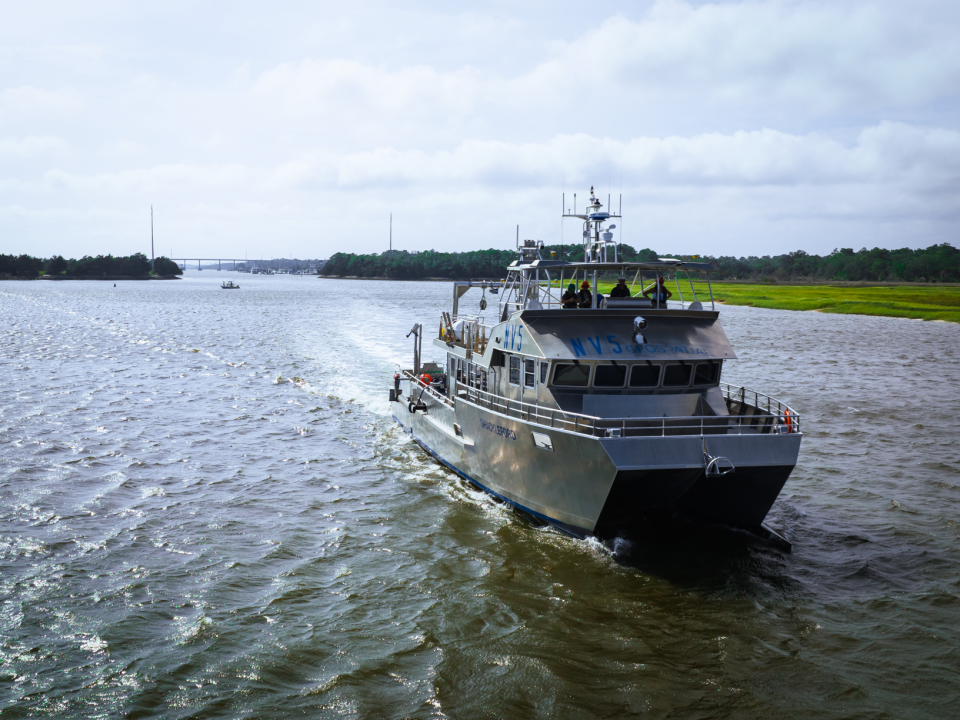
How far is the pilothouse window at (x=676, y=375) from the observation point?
15.2 meters

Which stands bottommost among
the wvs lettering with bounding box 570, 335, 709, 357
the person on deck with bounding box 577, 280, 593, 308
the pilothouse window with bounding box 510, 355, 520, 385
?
the pilothouse window with bounding box 510, 355, 520, 385

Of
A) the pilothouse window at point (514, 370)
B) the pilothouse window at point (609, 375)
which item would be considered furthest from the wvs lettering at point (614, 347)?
the pilothouse window at point (514, 370)

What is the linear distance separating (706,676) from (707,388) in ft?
23.8

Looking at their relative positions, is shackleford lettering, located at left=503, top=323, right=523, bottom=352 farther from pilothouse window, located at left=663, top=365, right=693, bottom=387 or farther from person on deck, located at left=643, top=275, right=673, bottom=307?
person on deck, located at left=643, top=275, right=673, bottom=307

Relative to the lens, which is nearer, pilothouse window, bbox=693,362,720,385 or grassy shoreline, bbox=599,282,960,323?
pilothouse window, bbox=693,362,720,385

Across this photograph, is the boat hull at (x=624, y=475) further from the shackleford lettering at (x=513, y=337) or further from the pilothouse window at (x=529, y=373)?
the shackleford lettering at (x=513, y=337)

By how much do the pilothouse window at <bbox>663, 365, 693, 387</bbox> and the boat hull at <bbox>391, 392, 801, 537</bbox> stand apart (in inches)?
98.0

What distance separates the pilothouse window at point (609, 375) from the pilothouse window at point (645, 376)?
0.71 ft

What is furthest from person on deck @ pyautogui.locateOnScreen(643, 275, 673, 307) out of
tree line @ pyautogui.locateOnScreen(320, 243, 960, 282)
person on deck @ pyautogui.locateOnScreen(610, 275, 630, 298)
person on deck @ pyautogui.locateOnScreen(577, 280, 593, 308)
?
tree line @ pyautogui.locateOnScreen(320, 243, 960, 282)

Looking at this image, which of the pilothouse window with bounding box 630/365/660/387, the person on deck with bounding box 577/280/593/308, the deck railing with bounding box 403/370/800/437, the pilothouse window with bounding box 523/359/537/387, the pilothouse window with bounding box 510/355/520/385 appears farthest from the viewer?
the person on deck with bounding box 577/280/593/308

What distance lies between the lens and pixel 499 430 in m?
15.5

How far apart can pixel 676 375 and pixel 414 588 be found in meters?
7.15

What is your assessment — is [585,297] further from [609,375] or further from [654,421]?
[654,421]

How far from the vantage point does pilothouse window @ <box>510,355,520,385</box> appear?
16125mm
